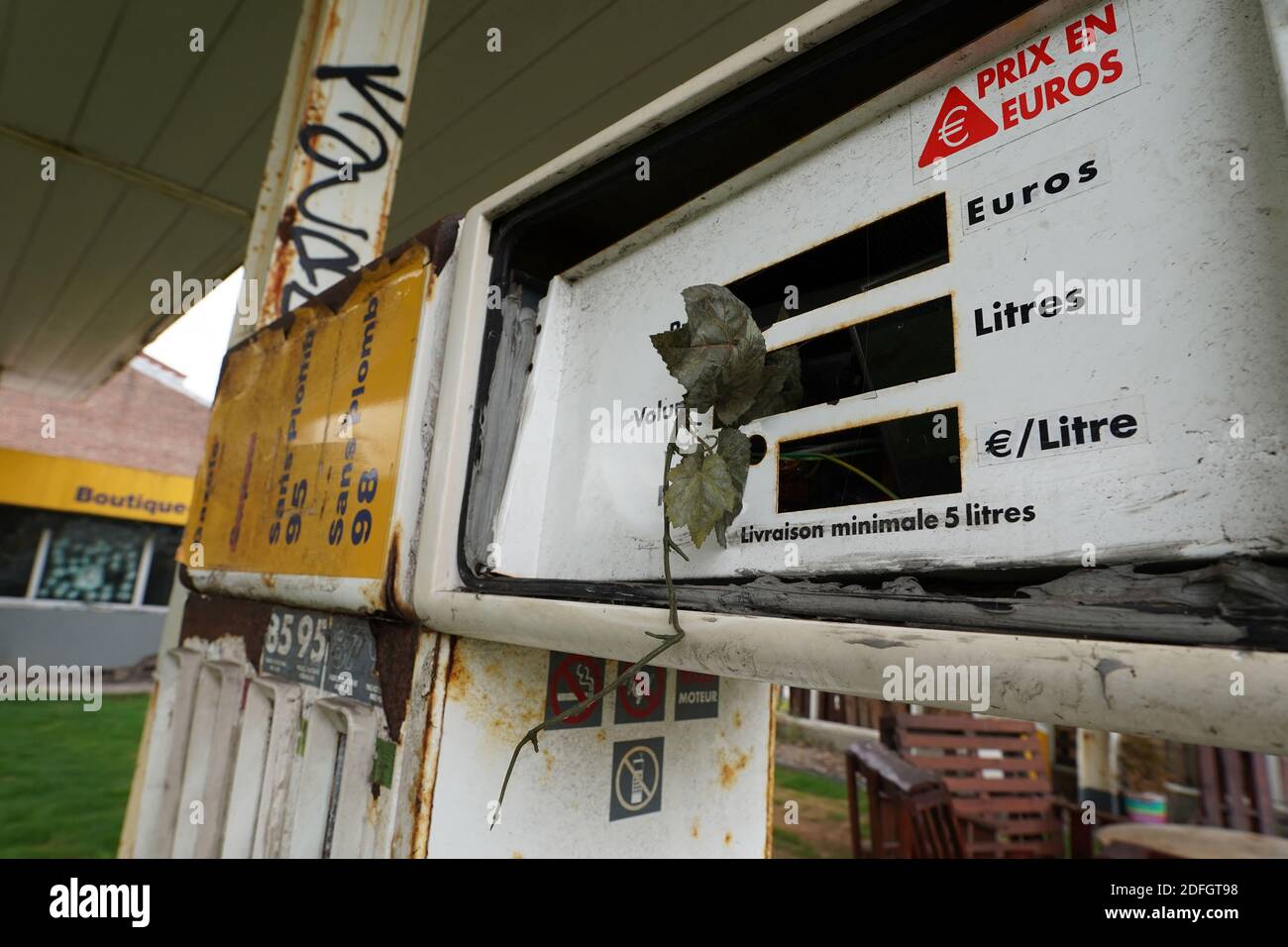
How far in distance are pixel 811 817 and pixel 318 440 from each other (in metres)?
4.60

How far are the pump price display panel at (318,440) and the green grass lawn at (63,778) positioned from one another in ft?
8.01

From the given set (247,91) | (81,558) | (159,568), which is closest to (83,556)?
(81,558)

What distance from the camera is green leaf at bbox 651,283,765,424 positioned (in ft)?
1.98

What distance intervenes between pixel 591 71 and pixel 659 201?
6.38ft

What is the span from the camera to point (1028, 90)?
541mm

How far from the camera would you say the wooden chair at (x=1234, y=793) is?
4234mm

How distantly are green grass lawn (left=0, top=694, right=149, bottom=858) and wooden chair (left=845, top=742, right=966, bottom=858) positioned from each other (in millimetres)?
3002

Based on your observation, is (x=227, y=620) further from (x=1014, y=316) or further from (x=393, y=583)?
(x=1014, y=316)

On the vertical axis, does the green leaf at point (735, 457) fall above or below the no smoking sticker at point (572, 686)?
above

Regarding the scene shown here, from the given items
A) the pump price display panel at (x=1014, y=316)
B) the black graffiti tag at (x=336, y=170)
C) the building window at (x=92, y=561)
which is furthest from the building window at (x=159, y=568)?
the pump price display panel at (x=1014, y=316)

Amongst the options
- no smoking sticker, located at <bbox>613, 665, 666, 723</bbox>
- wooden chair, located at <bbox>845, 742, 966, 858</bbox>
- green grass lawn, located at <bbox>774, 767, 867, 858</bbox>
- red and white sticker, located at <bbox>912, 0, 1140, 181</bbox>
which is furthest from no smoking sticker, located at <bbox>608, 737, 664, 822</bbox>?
green grass lawn, located at <bbox>774, 767, 867, 858</bbox>

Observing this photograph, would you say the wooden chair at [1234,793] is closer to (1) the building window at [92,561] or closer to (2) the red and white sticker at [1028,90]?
(2) the red and white sticker at [1028,90]

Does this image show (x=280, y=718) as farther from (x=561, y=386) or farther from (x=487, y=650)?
(x=561, y=386)

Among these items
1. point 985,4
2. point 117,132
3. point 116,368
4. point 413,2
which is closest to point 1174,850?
point 985,4
